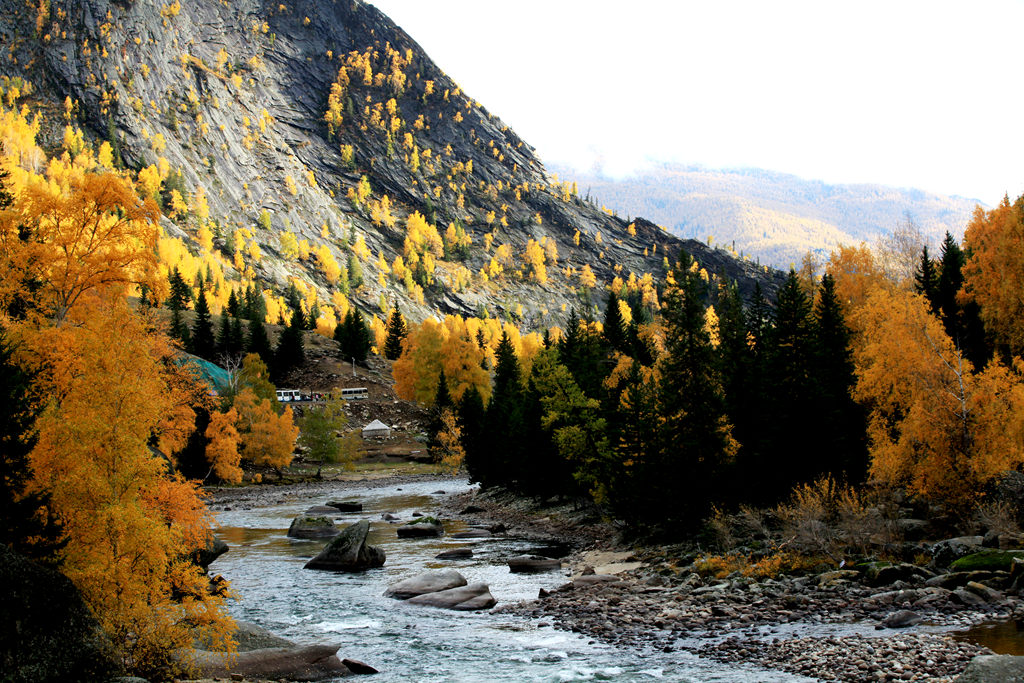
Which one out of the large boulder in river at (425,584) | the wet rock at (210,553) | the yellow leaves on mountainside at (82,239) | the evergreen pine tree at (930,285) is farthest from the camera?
the evergreen pine tree at (930,285)

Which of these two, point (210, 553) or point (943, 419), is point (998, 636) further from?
point (210, 553)

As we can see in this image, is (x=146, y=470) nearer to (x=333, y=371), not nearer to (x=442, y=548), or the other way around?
(x=442, y=548)

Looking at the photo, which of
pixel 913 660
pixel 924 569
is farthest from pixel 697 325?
pixel 913 660

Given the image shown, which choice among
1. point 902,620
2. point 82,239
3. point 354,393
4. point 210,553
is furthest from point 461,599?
point 354,393

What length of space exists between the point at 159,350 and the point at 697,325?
105ft

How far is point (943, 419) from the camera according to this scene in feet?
89.6

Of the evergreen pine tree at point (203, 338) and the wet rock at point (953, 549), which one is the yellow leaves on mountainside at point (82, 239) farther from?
the evergreen pine tree at point (203, 338)

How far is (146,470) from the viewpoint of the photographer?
55.9 feet

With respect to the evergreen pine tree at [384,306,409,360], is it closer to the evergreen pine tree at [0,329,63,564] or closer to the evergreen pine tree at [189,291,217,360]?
the evergreen pine tree at [189,291,217,360]

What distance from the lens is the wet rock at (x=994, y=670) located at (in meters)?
12.5

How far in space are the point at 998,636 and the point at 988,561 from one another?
19.8ft

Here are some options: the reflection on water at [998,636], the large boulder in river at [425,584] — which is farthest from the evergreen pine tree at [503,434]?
the reflection on water at [998,636]

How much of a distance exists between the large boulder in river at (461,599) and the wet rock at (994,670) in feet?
55.0

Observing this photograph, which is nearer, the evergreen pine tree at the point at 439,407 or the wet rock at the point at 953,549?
the wet rock at the point at 953,549
